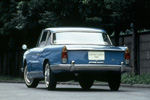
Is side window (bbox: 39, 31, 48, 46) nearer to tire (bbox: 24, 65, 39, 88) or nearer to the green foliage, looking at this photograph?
tire (bbox: 24, 65, 39, 88)

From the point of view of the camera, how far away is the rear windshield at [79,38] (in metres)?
15.6

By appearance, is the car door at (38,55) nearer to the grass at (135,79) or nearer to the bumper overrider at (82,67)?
the bumper overrider at (82,67)

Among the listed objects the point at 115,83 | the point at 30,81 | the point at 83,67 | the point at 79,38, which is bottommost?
the point at 30,81

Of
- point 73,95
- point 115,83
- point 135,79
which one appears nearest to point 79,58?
point 115,83

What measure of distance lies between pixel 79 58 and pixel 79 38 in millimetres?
1243

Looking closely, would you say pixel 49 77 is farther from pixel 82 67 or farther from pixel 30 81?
pixel 30 81

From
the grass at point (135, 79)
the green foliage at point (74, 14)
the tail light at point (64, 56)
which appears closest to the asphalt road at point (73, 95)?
the tail light at point (64, 56)

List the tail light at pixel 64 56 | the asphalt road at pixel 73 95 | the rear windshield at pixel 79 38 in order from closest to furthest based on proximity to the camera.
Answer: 1. the asphalt road at pixel 73 95
2. the tail light at pixel 64 56
3. the rear windshield at pixel 79 38

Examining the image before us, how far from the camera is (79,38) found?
15750mm

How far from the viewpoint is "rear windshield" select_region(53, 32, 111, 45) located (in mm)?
15609

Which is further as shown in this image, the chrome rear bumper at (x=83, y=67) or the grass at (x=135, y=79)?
the grass at (x=135, y=79)

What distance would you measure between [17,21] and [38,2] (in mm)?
2361

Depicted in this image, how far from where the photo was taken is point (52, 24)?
24.7m

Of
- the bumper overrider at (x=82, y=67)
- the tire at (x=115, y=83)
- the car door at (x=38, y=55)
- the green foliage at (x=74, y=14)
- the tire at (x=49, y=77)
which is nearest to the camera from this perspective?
the bumper overrider at (x=82, y=67)
